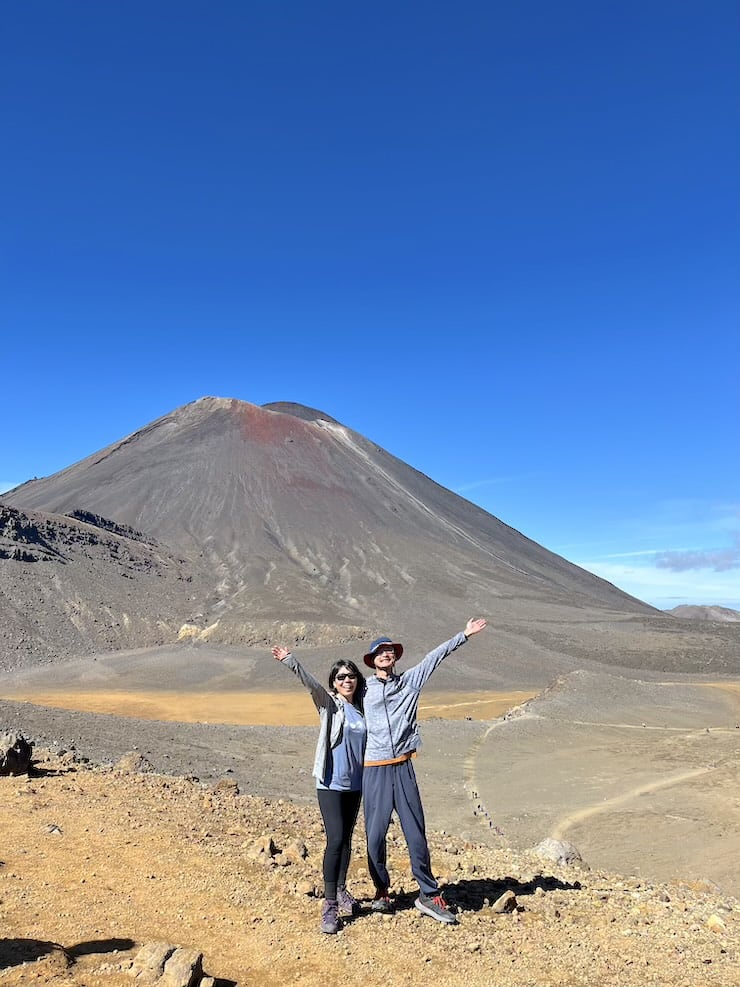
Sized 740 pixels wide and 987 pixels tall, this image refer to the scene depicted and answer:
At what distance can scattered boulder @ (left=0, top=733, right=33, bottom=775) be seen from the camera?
25.4ft

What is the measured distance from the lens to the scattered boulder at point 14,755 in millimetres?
7734

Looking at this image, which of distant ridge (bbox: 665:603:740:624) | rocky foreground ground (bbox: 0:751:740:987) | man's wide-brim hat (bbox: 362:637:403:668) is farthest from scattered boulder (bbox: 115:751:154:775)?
distant ridge (bbox: 665:603:740:624)

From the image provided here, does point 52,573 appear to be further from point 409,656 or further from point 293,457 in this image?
point 293,457

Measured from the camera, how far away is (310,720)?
23859 mm

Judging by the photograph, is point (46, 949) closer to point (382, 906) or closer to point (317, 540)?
point (382, 906)

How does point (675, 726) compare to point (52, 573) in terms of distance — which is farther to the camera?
point (52, 573)

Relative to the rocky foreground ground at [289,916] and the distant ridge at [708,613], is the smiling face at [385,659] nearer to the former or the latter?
the rocky foreground ground at [289,916]

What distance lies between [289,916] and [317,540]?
213 feet

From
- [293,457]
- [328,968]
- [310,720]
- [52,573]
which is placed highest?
[293,457]

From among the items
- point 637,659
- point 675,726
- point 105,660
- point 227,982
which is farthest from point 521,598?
point 227,982

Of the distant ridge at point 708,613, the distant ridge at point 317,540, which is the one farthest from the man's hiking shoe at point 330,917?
the distant ridge at point 708,613

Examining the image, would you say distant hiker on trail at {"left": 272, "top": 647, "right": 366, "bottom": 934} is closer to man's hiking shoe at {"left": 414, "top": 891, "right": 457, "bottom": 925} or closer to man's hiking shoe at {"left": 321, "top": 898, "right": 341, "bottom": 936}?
man's hiking shoe at {"left": 321, "top": 898, "right": 341, "bottom": 936}

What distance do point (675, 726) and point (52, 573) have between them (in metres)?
38.4

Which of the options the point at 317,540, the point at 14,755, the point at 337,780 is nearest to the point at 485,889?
the point at 337,780
